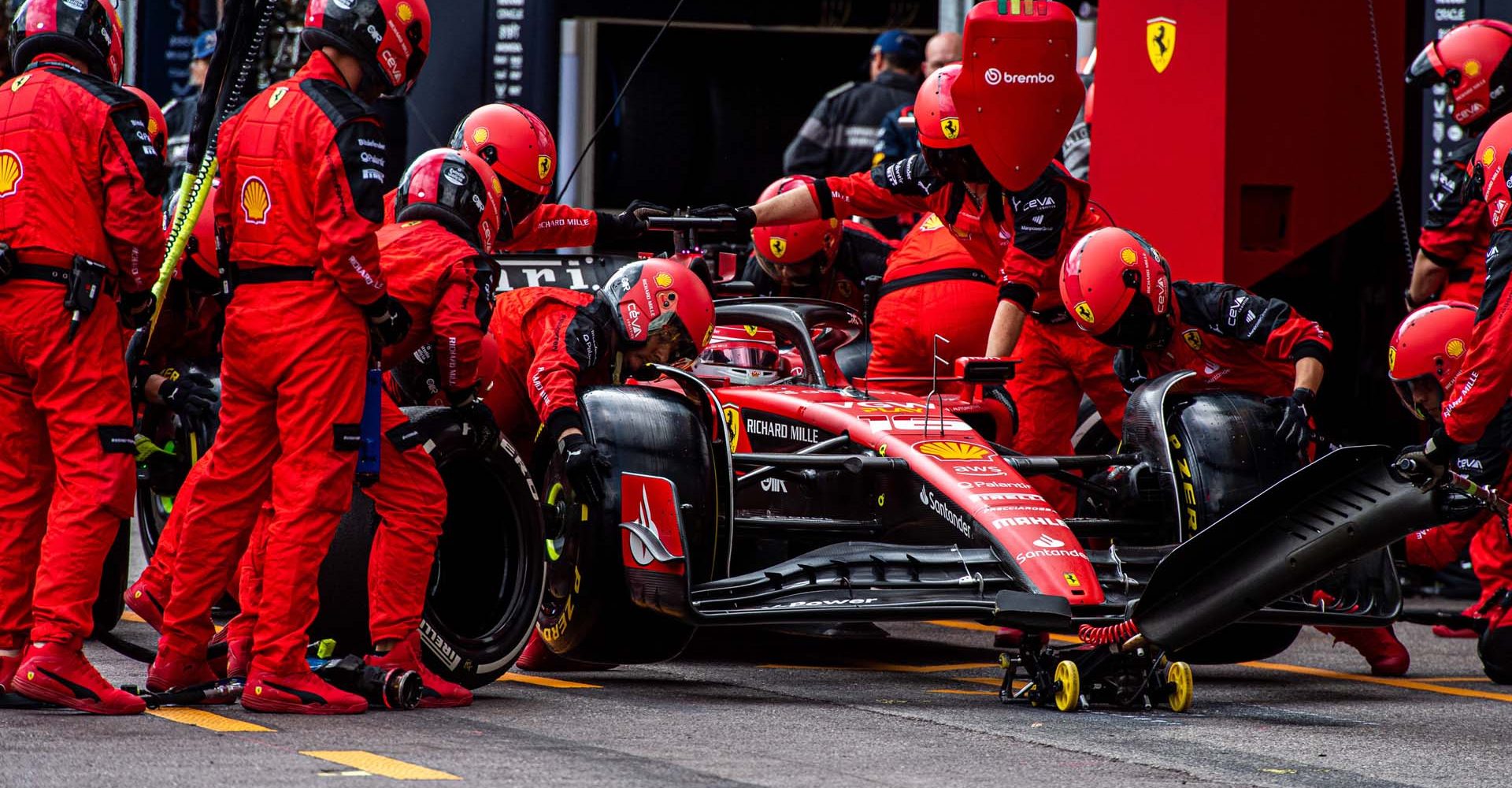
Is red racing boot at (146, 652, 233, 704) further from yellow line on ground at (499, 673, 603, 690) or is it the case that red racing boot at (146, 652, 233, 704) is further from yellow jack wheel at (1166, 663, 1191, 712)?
yellow jack wheel at (1166, 663, 1191, 712)

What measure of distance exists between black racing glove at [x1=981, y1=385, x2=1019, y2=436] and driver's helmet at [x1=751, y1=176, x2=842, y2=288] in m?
1.62

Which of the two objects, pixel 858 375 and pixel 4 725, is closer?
pixel 4 725

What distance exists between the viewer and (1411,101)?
39.1 feet

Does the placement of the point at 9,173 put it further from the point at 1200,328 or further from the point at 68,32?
the point at 1200,328

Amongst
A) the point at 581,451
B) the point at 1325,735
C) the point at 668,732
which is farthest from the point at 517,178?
the point at 1325,735

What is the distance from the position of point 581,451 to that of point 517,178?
195 centimetres

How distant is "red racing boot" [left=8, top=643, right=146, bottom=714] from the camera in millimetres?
5887

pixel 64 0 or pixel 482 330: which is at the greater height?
pixel 64 0

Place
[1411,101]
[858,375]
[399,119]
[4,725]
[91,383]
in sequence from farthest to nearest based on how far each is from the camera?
[399,119]
[1411,101]
[858,375]
[91,383]
[4,725]

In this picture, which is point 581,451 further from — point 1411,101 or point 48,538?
point 1411,101

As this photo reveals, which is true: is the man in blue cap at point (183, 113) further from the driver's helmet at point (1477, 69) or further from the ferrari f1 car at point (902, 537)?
the driver's helmet at point (1477, 69)

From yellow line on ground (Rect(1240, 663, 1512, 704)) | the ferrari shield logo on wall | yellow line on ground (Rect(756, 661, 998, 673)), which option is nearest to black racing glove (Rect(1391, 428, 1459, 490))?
yellow line on ground (Rect(1240, 663, 1512, 704))

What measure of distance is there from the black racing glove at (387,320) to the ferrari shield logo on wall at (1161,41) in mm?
5187

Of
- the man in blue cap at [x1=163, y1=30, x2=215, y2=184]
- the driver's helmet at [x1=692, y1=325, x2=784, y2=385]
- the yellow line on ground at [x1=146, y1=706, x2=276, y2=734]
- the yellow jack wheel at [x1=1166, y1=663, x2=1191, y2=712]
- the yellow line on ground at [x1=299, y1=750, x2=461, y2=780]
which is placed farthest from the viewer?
the man in blue cap at [x1=163, y1=30, x2=215, y2=184]
